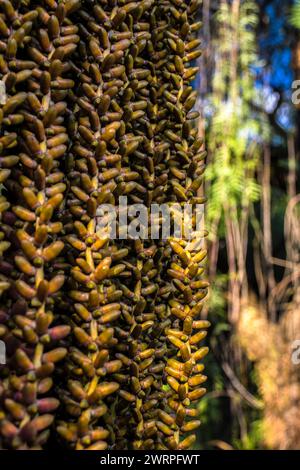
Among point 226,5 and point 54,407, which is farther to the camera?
point 226,5

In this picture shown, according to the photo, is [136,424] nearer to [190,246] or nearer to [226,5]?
[190,246]

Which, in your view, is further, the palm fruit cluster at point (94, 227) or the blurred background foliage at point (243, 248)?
the blurred background foliage at point (243, 248)

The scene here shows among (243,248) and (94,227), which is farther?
(243,248)
